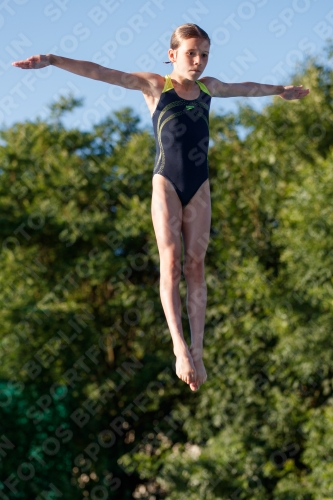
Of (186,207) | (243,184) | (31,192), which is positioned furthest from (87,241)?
(186,207)

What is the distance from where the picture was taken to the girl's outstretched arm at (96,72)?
12.6 ft

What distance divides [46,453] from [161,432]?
2.40 m

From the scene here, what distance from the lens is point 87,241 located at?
16.8 metres

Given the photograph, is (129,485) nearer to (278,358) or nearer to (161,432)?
(161,432)

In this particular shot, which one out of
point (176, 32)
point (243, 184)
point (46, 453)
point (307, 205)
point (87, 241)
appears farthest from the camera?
point (87, 241)

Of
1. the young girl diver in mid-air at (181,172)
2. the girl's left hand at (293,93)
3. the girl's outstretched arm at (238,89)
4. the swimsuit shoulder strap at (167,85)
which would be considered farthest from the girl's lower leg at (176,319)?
the girl's left hand at (293,93)

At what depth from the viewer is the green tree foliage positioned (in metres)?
13.9

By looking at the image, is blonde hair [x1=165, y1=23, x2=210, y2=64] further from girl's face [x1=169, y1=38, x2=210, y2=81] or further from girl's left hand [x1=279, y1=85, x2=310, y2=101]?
girl's left hand [x1=279, y1=85, x2=310, y2=101]

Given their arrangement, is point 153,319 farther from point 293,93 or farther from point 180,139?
point 180,139

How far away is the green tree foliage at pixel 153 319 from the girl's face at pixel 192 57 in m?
9.52

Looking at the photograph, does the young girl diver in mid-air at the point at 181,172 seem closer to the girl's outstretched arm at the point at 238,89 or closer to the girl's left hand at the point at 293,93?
the girl's outstretched arm at the point at 238,89

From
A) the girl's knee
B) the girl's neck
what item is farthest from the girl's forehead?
the girl's knee

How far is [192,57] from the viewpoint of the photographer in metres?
3.98

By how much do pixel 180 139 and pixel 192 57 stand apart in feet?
1.28
